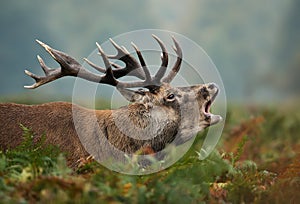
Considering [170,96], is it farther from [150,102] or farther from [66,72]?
[66,72]

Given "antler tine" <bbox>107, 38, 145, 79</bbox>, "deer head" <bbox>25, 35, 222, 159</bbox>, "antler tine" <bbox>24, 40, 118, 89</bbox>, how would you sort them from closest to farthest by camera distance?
"antler tine" <bbox>24, 40, 118, 89</bbox> < "deer head" <bbox>25, 35, 222, 159</bbox> < "antler tine" <bbox>107, 38, 145, 79</bbox>

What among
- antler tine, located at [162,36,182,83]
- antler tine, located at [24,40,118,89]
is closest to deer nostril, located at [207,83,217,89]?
antler tine, located at [162,36,182,83]

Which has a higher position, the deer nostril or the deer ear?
the deer nostril

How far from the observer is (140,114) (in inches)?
336

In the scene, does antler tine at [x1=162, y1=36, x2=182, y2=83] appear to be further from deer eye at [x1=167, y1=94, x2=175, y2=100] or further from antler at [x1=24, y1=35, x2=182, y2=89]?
deer eye at [x1=167, y1=94, x2=175, y2=100]

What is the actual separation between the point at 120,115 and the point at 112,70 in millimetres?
615

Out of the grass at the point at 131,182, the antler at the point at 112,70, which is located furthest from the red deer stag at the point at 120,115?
the grass at the point at 131,182

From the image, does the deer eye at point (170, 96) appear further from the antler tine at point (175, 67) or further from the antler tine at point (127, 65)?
the antler tine at point (127, 65)

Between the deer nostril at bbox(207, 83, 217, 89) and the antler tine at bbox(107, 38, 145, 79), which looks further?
the deer nostril at bbox(207, 83, 217, 89)

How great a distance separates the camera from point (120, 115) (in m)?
8.52

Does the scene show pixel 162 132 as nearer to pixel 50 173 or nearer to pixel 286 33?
pixel 50 173

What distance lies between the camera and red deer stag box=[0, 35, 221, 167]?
317 inches

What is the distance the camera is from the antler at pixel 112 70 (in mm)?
8297

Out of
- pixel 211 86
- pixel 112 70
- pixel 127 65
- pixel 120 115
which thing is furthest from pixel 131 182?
pixel 211 86
